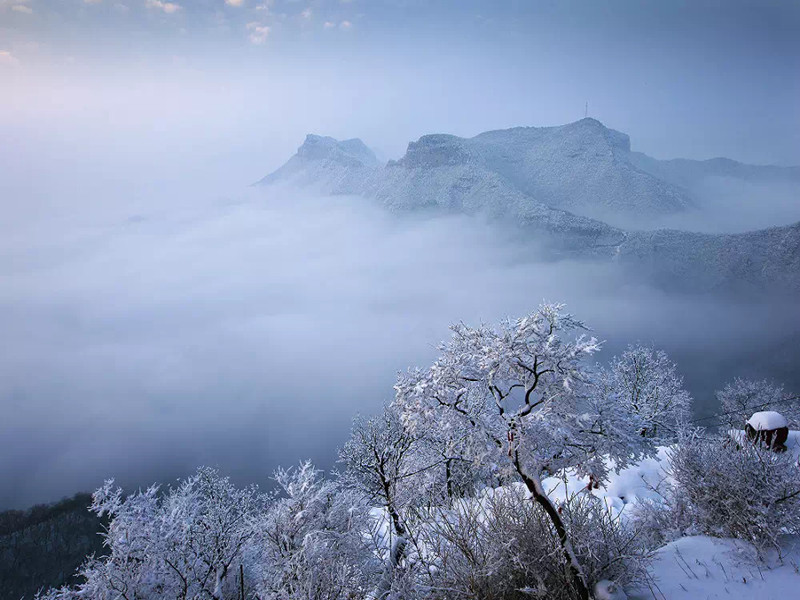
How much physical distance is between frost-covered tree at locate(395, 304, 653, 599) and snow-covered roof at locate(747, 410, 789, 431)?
45.1 ft

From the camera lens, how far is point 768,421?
22.3m

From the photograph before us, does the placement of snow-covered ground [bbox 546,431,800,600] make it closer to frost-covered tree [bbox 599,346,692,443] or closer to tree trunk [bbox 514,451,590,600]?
tree trunk [bbox 514,451,590,600]

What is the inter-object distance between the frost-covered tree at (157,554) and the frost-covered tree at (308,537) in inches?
72.9

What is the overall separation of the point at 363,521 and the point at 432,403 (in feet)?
47.4

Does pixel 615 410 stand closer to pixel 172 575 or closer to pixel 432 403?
pixel 432 403

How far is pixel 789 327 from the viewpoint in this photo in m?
194

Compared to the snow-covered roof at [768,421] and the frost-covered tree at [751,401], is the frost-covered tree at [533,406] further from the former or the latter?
the frost-covered tree at [751,401]

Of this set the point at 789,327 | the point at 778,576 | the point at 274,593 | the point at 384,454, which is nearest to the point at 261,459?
the point at 384,454

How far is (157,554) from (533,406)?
19383mm

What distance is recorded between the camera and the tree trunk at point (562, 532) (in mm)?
10102

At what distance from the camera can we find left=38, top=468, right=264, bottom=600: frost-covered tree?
1861cm

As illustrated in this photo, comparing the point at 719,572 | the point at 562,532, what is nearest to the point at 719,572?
the point at 719,572

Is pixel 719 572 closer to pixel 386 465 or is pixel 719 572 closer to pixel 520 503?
pixel 520 503

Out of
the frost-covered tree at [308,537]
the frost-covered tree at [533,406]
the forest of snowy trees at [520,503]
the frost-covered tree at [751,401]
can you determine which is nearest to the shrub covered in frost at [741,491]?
the forest of snowy trees at [520,503]
